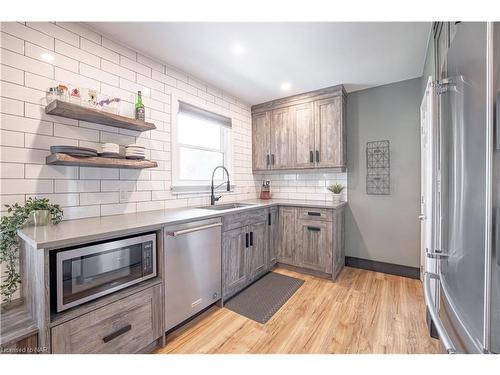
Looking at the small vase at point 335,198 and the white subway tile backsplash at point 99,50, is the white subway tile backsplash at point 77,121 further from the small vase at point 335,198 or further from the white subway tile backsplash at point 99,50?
the small vase at point 335,198

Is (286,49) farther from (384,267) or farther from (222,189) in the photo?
(384,267)

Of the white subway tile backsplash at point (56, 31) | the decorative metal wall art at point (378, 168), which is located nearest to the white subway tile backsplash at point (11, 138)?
the white subway tile backsplash at point (56, 31)

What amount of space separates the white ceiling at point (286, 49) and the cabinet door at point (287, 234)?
5.82 feet

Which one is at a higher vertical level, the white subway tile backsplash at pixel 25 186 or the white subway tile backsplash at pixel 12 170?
the white subway tile backsplash at pixel 12 170

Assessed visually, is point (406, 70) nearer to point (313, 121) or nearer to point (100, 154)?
point (313, 121)

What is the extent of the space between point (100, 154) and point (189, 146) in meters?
1.15

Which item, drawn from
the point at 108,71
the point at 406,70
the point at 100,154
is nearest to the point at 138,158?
the point at 100,154

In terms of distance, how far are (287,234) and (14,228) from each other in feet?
8.75

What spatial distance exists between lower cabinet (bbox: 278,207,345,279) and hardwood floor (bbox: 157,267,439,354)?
14.6 inches

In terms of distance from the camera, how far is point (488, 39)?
612mm

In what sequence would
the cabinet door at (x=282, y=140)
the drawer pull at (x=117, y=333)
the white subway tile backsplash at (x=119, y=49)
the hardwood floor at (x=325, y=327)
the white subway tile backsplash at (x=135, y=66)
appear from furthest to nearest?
the cabinet door at (x=282, y=140) → the white subway tile backsplash at (x=135, y=66) → the white subway tile backsplash at (x=119, y=49) → the hardwood floor at (x=325, y=327) → the drawer pull at (x=117, y=333)

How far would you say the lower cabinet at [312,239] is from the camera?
2738 millimetres

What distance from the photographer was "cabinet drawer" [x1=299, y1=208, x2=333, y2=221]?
274 centimetres

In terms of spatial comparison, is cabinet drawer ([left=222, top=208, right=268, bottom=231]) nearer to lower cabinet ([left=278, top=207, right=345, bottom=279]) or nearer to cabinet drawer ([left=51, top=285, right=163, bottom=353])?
lower cabinet ([left=278, top=207, right=345, bottom=279])
